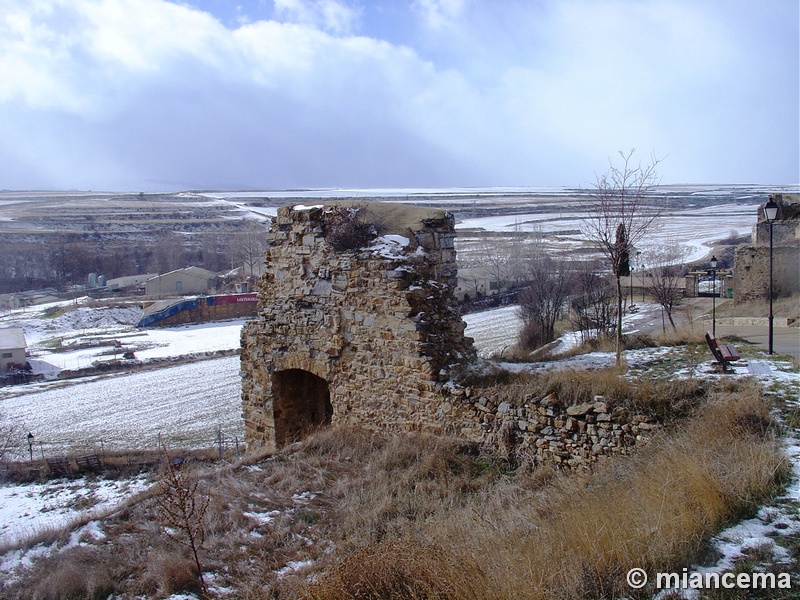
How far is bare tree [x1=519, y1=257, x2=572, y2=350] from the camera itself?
21875 mm

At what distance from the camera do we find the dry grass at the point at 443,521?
10.4ft

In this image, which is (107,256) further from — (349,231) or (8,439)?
(349,231)

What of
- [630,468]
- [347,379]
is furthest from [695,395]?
[347,379]

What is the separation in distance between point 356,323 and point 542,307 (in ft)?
54.9

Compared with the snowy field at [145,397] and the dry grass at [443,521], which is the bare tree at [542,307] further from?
the dry grass at [443,521]

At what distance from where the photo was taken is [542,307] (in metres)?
23.3

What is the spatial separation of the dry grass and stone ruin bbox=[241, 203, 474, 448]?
84 cm

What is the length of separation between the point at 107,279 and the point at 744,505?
59988 millimetres

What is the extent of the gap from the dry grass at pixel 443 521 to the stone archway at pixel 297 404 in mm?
1938

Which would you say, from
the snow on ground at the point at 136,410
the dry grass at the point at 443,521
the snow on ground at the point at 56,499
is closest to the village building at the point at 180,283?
the snow on ground at the point at 136,410

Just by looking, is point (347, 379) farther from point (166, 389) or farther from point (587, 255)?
point (587, 255)

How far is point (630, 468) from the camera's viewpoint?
4.86m

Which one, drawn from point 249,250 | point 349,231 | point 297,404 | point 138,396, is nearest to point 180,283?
point 249,250

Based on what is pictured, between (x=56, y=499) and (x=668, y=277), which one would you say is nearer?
(x=56, y=499)
